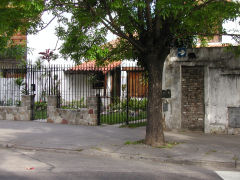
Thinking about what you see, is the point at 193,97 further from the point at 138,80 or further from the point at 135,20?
the point at 135,20

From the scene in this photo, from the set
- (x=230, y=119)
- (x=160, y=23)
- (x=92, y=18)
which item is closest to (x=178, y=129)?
(x=230, y=119)

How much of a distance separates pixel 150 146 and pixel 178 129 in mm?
3070

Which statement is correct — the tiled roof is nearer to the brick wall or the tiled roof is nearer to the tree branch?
the brick wall

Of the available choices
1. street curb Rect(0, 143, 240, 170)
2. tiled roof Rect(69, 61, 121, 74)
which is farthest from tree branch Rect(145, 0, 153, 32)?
street curb Rect(0, 143, 240, 170)

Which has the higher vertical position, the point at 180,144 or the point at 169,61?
the point at 169,61

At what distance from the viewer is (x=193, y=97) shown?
37.5 ft

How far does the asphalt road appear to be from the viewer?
5934 mm

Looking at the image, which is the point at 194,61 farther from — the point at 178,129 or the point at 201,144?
the point at 201,144

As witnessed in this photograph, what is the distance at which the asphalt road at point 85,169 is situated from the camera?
5.93 m

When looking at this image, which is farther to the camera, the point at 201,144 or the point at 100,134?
the point at 100,134

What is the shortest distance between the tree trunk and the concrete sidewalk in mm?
383

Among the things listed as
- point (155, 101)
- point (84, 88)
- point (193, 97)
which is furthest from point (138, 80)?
point (155, 101)

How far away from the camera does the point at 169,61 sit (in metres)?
11.7

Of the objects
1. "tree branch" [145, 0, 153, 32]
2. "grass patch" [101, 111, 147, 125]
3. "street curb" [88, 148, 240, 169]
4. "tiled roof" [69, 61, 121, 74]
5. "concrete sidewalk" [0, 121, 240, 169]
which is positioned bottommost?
"street curb" [88, 148, 240, 169]
